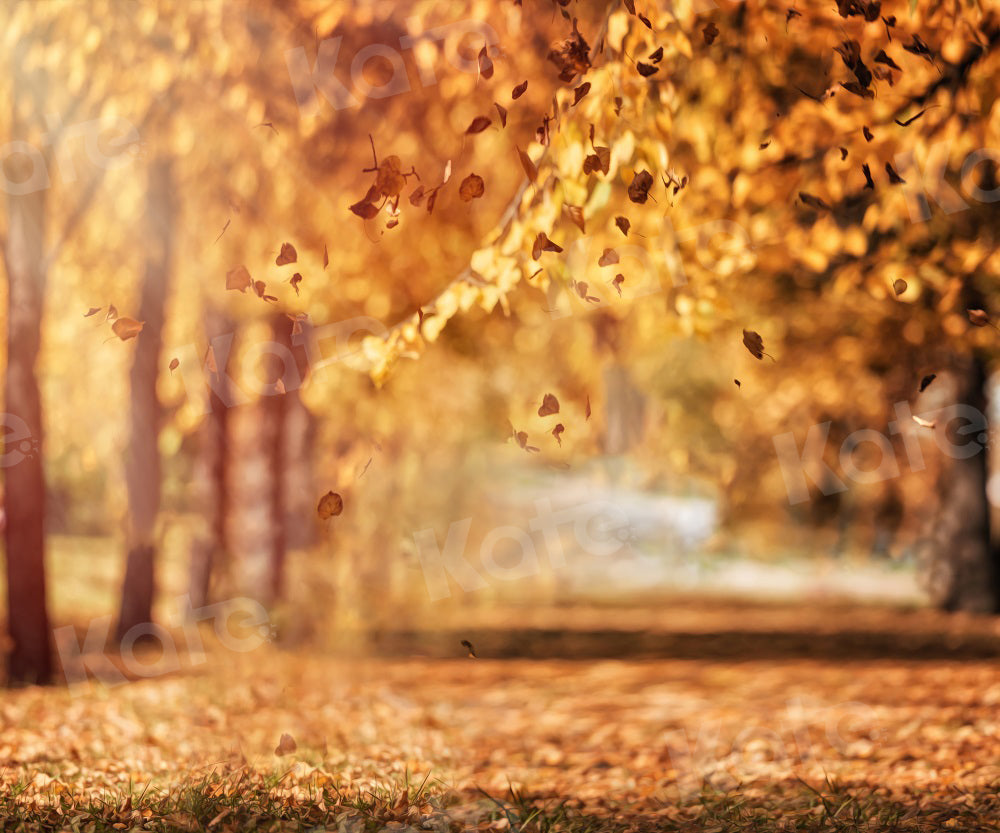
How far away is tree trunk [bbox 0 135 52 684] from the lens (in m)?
8.22

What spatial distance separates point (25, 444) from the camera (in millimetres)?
8180

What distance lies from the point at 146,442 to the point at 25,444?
11.8 ft

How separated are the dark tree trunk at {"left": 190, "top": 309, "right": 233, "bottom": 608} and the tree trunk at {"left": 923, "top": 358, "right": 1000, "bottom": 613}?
8919 mm

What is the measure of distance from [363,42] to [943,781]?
5.76 metres

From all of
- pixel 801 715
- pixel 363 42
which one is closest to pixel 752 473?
pixel 801 715

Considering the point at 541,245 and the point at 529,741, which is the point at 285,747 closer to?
the point at 529,741

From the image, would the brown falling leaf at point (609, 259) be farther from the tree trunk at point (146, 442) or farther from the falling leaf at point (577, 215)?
the tree trunk at point (146, 442)

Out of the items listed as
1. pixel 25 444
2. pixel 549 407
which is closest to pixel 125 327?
pixel 549 407

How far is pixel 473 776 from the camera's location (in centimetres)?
607

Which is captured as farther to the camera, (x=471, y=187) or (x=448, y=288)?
(x=448, y=288)

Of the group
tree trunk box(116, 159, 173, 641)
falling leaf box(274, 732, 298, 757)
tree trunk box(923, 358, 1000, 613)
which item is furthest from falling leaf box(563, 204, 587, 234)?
tree trunk box(923, 358, 1000, 613)

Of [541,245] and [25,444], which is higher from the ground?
[541,245]

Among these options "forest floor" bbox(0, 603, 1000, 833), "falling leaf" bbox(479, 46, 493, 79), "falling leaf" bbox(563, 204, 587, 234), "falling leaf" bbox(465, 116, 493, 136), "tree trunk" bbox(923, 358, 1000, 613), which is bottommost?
"forest floor" bbox(0, 603, 1000, 833)

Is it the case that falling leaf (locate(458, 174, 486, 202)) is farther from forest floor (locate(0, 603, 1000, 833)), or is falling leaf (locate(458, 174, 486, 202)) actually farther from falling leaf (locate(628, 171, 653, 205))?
forest floor (locate(0, 603, 1000, 833))
